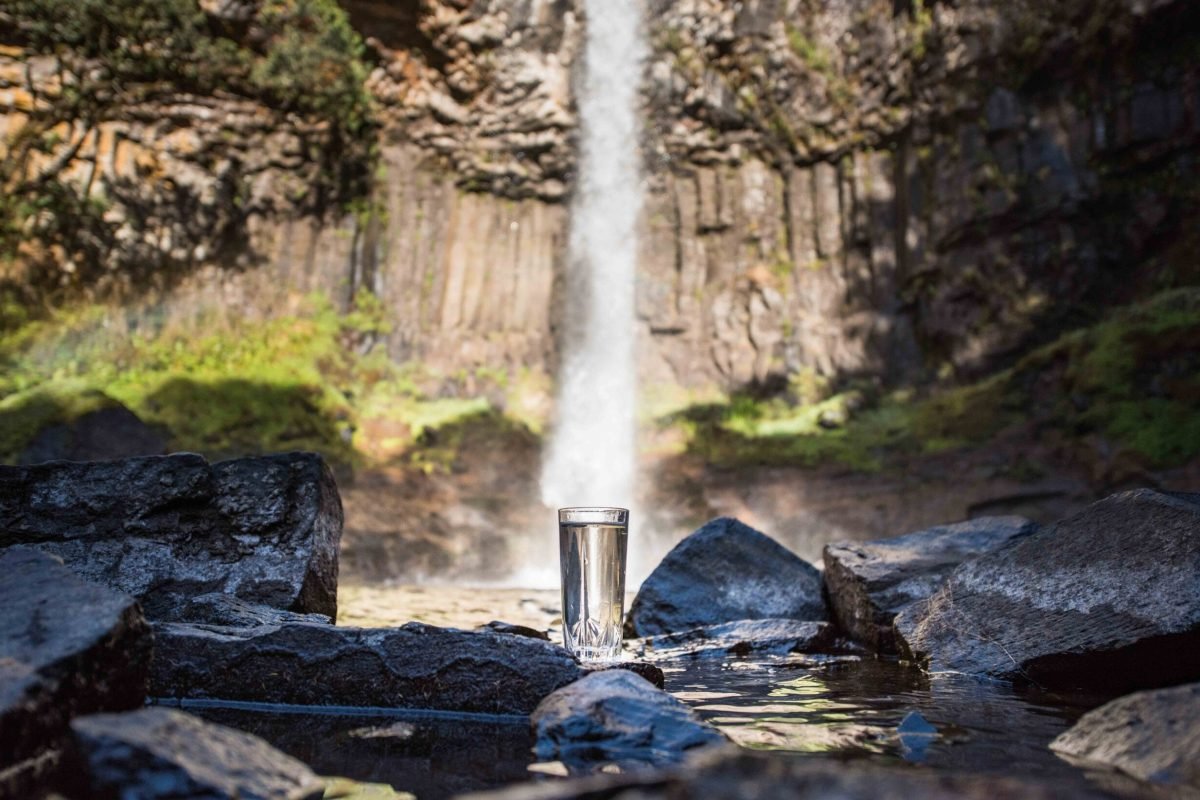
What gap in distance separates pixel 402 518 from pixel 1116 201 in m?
17.0

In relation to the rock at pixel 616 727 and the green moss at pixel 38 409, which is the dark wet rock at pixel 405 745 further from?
the green moss at pixel 38 409

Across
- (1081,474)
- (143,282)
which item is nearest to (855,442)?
(1081,474)

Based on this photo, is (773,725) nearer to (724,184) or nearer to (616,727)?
(616,727)

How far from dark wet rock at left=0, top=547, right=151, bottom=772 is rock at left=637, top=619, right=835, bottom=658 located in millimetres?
3114

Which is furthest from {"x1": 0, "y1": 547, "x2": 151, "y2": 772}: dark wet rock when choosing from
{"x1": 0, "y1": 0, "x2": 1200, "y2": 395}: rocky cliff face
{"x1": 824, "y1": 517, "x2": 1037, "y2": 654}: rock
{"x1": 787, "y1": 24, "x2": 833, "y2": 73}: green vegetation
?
{"x1": 787, "y1": 24, "x2": 833, "y2": 73}: green vegetation

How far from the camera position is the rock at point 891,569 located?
5688mm

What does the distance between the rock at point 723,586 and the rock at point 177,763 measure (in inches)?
165

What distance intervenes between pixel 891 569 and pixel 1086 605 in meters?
1.90

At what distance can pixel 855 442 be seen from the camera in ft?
67.1

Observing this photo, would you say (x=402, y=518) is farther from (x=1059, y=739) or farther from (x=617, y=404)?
(x=1059, y=739)

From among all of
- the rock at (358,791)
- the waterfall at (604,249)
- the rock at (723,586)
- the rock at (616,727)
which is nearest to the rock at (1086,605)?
the rock at (723,586)

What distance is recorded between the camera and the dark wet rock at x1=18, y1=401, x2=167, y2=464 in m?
15.9

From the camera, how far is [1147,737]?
2.51 meters

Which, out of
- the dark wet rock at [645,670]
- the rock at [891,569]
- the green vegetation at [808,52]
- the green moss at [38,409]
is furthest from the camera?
the green vegetation at [808,52]
